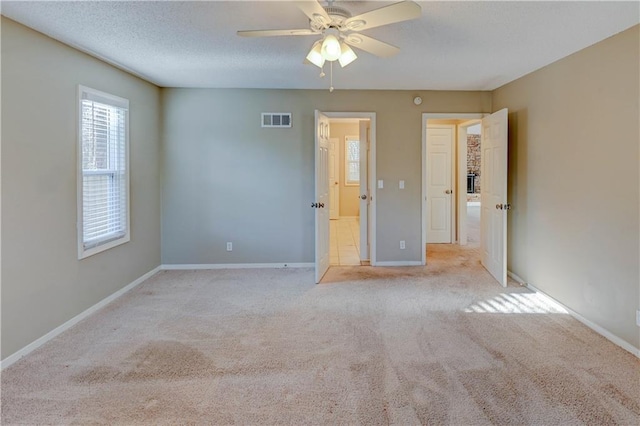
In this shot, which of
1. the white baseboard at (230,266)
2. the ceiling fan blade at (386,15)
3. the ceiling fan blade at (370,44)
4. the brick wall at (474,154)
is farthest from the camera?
the brick wall at (474,154)

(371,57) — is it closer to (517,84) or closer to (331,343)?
(517,84)

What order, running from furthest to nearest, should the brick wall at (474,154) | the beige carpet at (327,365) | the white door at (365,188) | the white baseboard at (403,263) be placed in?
the brick wall at (474,154), the white door at (365,188), the white baseboard at (403,263), the beige carpet at (327,365)

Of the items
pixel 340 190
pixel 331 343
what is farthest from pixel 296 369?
→ pixel 340 190

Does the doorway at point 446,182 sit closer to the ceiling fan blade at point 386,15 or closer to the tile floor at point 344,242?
the tile floor at point 344,242

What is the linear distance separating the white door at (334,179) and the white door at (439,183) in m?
3.43

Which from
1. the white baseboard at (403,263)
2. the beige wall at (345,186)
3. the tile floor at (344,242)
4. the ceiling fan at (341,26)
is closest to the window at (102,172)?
the ceiling fan at (341,26)

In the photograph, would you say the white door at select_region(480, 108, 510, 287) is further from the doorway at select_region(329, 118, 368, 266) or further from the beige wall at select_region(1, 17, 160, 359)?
the doorway at select_region(329, 118, 368, 266)

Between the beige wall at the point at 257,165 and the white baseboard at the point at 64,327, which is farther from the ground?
the beige wall at the point at 257,165

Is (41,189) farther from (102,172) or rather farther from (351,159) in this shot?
(351,159)

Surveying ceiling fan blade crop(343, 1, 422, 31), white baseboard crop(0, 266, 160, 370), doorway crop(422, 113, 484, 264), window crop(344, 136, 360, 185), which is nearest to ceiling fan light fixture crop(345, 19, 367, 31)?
ceiling fan blade crop(343, 1, 422, 31)

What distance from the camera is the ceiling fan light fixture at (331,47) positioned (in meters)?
2.27

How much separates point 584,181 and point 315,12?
2744 mm

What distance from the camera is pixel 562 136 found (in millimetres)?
3621

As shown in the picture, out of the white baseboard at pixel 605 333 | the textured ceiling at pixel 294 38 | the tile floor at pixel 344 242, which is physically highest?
the textured ceiling at pixel 294 38
